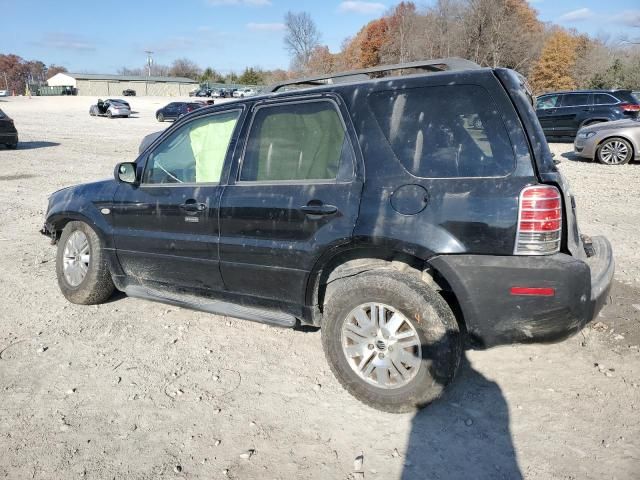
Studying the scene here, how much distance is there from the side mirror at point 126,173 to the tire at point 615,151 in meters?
11.6

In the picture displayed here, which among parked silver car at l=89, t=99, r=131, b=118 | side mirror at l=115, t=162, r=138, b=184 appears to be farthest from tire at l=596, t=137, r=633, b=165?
parked silver car at l=89, t=99, r=131, b=118

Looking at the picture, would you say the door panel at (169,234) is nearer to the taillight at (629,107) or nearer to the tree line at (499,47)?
the taillight at (629,107)

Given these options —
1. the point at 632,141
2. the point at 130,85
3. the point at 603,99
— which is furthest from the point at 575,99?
the point at 130,85

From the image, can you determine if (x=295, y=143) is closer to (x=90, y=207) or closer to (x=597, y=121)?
(x=90, y=207)

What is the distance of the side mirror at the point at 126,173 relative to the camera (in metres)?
4.00

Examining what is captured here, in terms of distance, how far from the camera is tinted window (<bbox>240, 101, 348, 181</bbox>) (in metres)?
3.19

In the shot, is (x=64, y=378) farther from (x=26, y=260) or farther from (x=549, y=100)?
(x=549, y=100)

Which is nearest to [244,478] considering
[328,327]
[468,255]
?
[328,327]

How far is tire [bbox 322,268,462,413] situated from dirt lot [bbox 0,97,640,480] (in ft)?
0.47

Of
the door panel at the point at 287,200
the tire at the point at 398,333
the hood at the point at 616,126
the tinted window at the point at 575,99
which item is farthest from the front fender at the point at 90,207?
the tinted window at the point at 575,99

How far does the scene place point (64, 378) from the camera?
11.2 feet

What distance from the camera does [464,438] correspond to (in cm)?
275

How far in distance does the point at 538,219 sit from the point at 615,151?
36.9 ft

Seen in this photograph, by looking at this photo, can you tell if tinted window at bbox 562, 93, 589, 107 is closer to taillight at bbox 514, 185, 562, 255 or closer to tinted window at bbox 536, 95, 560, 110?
tinted window at bbox 536, 95, 560, 110
